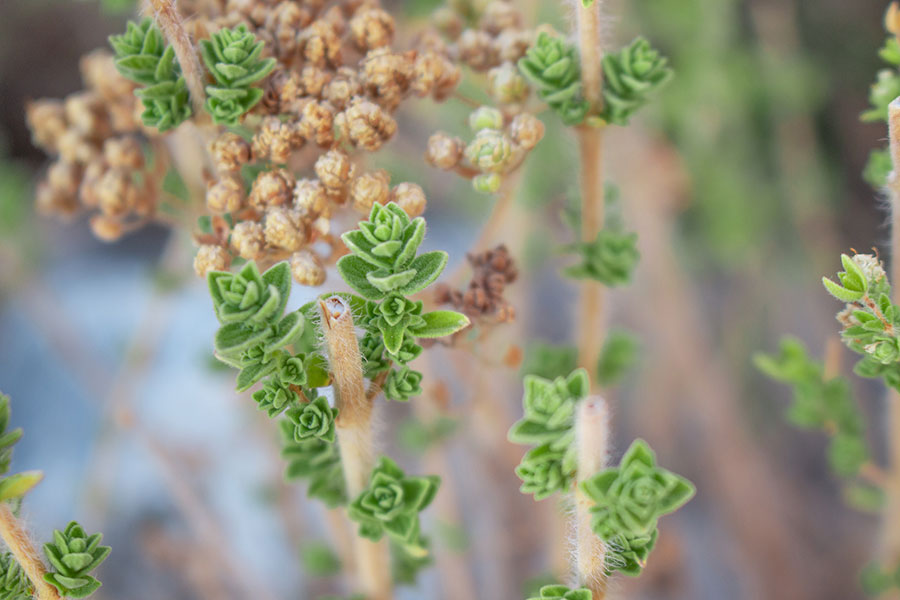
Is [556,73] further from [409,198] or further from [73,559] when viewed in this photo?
[73,559]

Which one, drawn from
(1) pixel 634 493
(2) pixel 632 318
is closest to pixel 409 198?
(1) pixel 634 493

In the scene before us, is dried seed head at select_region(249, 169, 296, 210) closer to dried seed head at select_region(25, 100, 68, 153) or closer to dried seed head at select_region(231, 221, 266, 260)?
dried seed head at select_region(231, 221, 266, 260)

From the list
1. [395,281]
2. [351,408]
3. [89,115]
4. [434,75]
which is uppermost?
[89,115]

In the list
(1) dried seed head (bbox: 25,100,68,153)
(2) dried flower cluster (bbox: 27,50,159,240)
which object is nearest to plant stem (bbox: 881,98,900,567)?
(2) dried flower cluster (bbox: 27,50,159,240)

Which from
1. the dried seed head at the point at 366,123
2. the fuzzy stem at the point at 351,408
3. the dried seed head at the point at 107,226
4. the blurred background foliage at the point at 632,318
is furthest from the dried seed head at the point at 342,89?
Result: the blurred background foliage at the point at 632,318

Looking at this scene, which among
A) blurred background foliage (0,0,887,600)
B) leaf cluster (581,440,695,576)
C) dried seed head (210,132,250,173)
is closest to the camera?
leaf cluster (581,440,695,576)

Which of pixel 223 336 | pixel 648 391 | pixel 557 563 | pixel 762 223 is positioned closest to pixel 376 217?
pixel 223 336

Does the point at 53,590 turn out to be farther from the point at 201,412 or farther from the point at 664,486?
→ the point at 201,412
